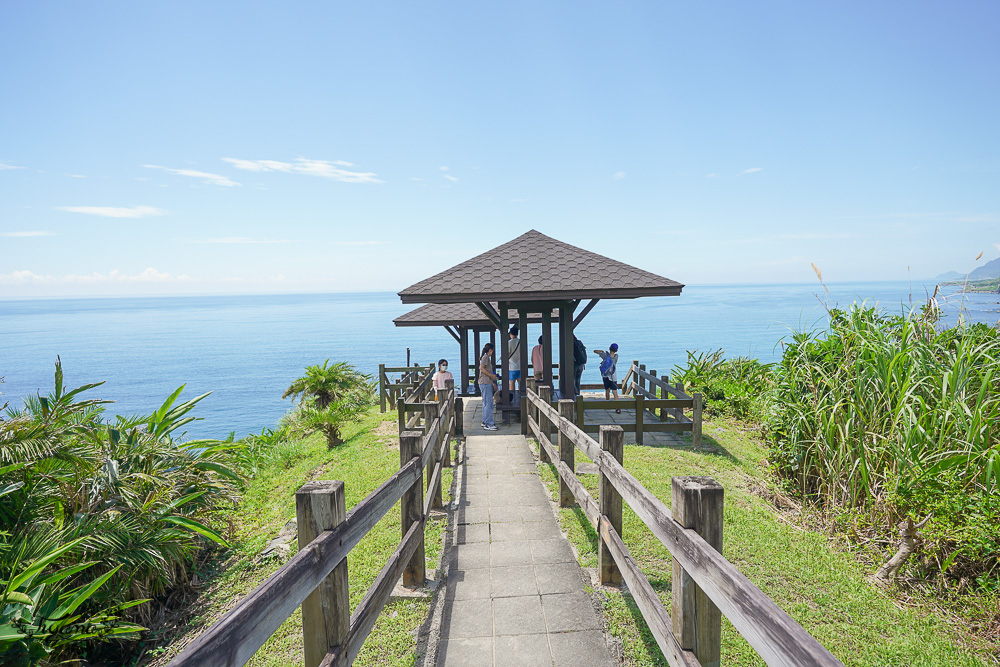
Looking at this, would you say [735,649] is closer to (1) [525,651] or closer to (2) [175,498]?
(1) [525,651]

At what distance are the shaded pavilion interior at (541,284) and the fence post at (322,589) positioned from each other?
796cm

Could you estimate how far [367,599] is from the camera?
2.80 meters

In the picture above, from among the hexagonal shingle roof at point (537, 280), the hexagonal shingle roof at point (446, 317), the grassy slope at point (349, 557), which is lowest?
the grassy slope at point (349, 557)

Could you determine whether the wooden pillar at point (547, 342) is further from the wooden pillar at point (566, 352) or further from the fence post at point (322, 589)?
the fence post at point (322, 589)

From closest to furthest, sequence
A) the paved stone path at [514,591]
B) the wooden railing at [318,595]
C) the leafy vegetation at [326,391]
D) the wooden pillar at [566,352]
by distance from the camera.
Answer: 1. the wooden railing at [318,595]
2. the paved stone path at [514,591]
3. the wooden pillar at [566,352]
4. the leafy vegetation at [326,391]

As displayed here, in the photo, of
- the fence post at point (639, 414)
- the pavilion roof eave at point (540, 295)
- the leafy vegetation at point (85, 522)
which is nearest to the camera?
the leafy vegetation at point (85, 522)

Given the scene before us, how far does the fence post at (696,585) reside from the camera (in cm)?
227

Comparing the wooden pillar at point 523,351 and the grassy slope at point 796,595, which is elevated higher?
the wooden pillar at point 523,351

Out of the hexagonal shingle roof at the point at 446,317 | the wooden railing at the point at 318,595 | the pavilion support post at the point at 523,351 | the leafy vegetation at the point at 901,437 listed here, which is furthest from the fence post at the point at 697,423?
the hexagonal shingle roof at the point at 446,317

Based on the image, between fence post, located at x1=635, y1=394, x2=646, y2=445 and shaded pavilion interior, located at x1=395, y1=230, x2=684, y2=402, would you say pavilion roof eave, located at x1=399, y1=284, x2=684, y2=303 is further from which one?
fence post, located at x1=635, y1=394, x2=646, y2=445

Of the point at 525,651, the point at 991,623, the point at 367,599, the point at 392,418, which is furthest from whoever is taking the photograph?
the point at 392,418

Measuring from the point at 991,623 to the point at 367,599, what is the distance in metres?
4.32

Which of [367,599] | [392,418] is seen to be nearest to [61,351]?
[392,418]

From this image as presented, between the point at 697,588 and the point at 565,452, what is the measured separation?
3238 mm
